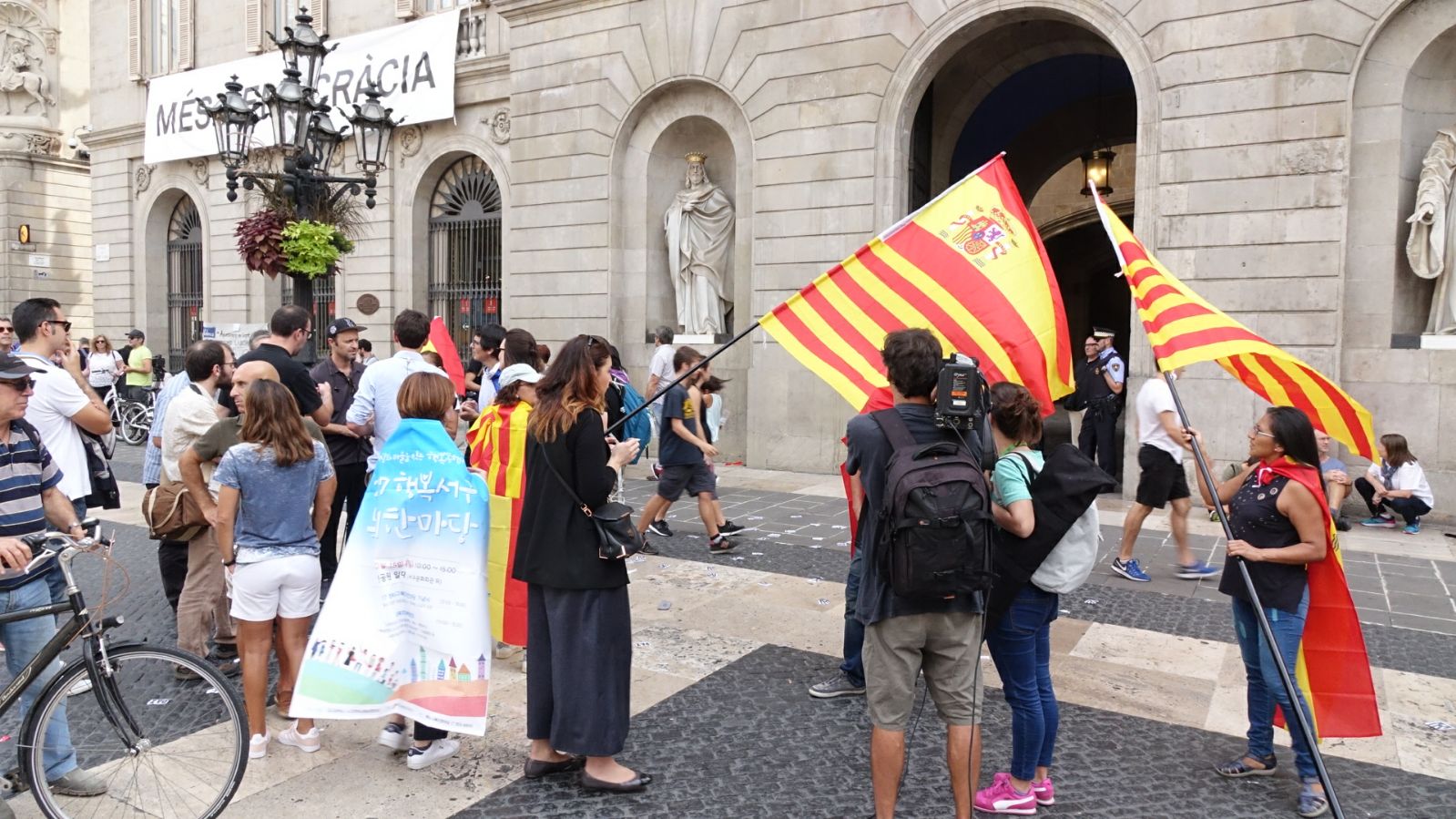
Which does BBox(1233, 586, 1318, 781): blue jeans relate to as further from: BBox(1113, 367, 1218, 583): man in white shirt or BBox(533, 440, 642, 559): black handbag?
BBox(1113, 367, 1218, 583): man in white shirt

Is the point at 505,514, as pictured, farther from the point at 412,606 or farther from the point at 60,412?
the point at 60,412

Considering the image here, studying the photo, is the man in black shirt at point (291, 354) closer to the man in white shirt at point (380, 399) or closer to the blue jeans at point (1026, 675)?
the man in white shirt at point (380, 399)

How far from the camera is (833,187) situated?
43.0ft

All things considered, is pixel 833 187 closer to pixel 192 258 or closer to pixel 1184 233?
pixel 1184 233

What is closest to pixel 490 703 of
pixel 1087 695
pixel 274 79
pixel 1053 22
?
pixel 1087 695

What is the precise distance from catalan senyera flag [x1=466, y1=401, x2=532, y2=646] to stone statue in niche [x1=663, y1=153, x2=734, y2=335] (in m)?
10.0

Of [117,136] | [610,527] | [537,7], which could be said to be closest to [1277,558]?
[610,527]

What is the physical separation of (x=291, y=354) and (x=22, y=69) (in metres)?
31.1

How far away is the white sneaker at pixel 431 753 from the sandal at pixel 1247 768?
335 cm

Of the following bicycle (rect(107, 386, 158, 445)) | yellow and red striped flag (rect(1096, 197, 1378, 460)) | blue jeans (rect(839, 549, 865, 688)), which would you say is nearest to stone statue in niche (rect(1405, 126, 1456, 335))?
yellow and red striped flag (rect(1096, 197, 1378, 460))

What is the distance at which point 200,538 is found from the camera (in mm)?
5582

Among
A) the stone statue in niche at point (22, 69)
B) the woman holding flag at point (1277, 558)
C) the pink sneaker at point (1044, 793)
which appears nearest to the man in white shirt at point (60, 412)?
the pink sneaker at point (1044, 793)

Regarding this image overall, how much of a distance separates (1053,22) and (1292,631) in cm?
1153

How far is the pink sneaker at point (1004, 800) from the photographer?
400 centimetres
